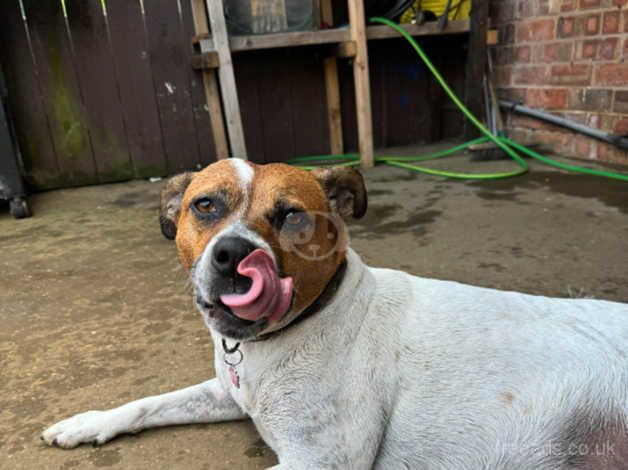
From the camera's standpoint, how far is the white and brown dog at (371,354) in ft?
5.39

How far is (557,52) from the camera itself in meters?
5.74

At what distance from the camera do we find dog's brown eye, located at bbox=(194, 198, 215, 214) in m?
1.87

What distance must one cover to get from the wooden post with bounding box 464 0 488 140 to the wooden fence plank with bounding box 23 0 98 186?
14.4 feet

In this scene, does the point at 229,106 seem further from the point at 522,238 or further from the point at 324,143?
the point at 522,238

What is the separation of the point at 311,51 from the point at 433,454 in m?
5.60

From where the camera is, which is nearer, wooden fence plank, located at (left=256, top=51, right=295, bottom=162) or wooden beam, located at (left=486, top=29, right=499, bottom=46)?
wooden beam, located at (left=486, top=29, right=499, bottom=46)

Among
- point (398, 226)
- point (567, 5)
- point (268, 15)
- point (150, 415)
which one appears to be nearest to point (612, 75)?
point (567, 5)

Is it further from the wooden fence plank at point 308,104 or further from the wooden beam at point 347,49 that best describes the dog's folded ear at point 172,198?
the wooden fence plank at point 308,104

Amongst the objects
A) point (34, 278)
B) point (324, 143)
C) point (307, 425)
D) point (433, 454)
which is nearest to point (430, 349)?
point (433, 454)

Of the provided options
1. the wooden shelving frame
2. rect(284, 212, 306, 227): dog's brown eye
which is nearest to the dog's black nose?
rect(284, 212, 306, 227): dog's brown eye

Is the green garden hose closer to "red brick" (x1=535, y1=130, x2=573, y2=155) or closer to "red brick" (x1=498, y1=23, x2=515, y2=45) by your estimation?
"red brick" (x1=535, y1=130, x2=573, y2=155)

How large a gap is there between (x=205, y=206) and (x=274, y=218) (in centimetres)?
25

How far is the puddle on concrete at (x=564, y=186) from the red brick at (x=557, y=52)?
1.28 meters

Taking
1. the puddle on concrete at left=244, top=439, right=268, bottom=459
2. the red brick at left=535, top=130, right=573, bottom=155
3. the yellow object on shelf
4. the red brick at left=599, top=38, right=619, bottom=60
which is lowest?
the puddle on concrete at left=244, top=439, right=268, bottom=459
